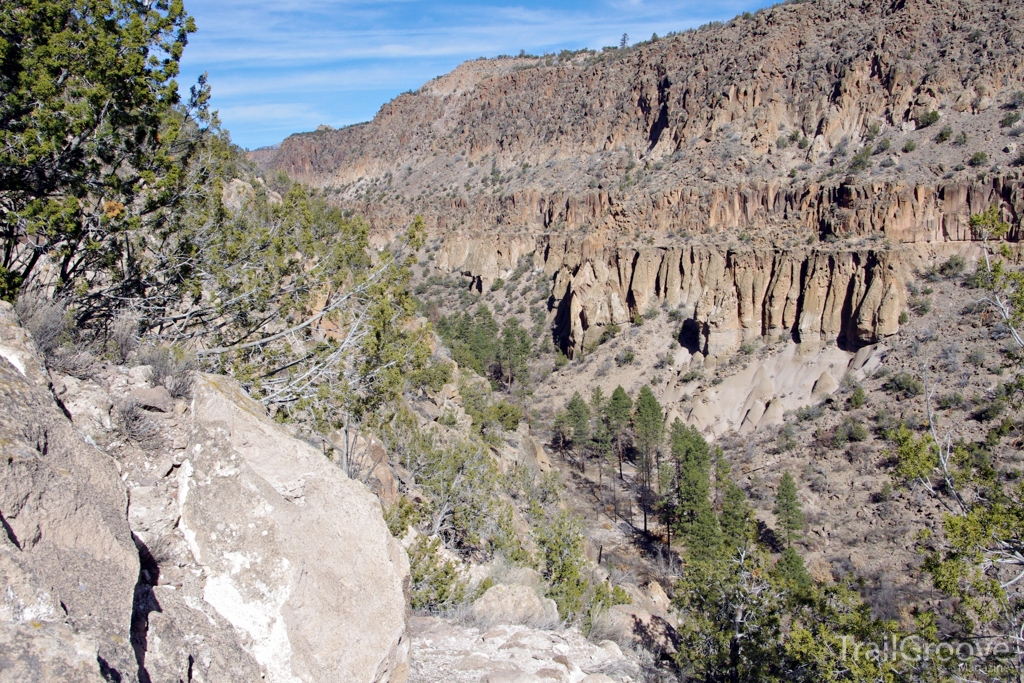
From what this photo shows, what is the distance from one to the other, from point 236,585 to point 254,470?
675mm

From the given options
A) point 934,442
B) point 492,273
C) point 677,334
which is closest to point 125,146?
point 934,442

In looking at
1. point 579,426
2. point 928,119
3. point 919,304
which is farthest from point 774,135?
point 579,426

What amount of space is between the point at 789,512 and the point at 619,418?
1168cm

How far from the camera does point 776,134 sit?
2078 inches

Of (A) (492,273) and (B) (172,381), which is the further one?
(A) (492,273)

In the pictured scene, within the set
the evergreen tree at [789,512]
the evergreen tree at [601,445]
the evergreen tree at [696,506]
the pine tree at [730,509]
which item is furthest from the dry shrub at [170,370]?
the evergreen tree at [601,445]

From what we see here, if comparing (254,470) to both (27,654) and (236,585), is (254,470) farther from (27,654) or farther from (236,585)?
(27,654)

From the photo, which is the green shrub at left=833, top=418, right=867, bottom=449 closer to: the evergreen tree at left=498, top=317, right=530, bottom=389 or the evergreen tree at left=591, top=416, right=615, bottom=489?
the evergreen tree at left=591, top=416, right=615, bottom=489

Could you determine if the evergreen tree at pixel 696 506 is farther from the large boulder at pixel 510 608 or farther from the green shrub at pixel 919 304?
the green shrub at pixel 919 304

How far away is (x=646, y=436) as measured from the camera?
32375mm

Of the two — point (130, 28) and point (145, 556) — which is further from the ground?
point (130, 28)

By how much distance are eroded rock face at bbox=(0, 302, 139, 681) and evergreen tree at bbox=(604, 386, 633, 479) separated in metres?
32.3

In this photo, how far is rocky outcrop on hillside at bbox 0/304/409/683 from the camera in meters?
2.54

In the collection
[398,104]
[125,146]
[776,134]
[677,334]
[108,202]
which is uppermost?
[398,104]
